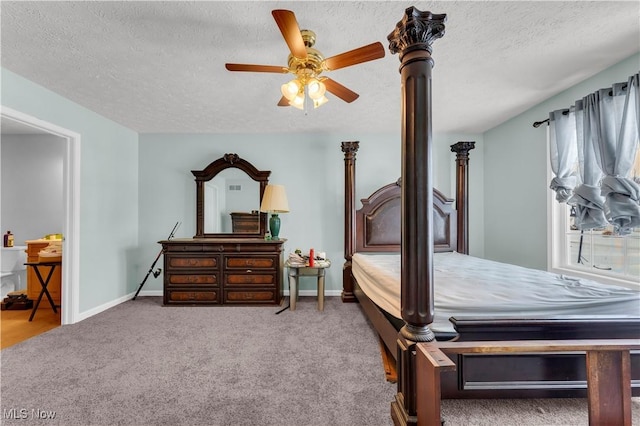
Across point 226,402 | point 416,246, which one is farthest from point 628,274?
point 226,402

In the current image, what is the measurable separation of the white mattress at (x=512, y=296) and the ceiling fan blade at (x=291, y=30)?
5.26 feet

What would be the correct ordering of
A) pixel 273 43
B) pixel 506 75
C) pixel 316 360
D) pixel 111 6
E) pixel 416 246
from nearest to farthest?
pixel 416 246 → pixel 111 6 → pixel 273 43 → pixel 316 360 → pixel 506 75

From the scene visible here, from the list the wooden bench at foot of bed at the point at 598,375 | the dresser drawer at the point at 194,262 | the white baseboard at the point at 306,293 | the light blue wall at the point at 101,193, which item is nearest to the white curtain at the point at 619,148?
the wooden bench at foot of bed at the point at 598,375

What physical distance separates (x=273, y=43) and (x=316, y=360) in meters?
2.38

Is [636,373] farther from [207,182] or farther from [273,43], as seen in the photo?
[207,182]

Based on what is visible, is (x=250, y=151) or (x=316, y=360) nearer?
(x=316, y=360)

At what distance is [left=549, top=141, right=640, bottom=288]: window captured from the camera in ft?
7.65

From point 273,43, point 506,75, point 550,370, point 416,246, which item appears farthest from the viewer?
point 506,75

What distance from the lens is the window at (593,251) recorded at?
2.33m

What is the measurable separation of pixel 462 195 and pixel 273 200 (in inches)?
99.3

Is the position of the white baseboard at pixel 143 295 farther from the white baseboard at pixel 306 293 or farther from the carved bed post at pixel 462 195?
the carved bed post at pixel 462 195

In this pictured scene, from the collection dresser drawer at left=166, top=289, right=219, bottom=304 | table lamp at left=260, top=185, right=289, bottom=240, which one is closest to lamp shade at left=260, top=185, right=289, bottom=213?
table lamp at left=260, top=185, right=289, bottom=240

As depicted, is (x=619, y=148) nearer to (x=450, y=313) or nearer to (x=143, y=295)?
(x=450, y=313)

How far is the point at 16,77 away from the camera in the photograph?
250 centimetres
